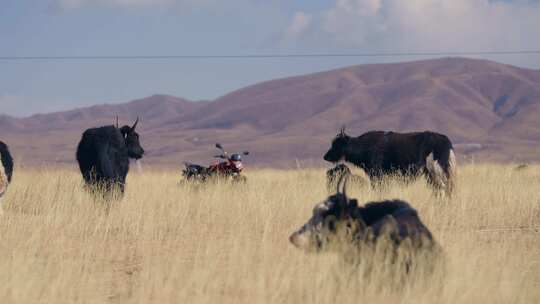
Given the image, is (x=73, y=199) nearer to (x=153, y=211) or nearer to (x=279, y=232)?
(x=153, y=211)

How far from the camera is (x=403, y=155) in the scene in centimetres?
1880

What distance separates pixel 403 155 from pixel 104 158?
6.39 meters

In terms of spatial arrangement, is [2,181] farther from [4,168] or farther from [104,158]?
[104,158]

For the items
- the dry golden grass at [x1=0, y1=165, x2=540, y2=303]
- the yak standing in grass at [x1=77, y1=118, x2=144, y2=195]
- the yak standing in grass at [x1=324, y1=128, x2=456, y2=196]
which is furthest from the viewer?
the yak standing in grass at [x1=324, y1=128, x2=456, y2=196]

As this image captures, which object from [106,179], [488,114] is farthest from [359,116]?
[106,179]

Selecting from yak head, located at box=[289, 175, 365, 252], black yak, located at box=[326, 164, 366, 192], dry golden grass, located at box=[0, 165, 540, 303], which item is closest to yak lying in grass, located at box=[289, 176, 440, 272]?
yak head, located at box=[289, 175, 365, 252]

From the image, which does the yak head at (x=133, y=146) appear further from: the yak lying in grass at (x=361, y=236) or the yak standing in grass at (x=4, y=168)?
the yak lying in grass at (x=361, y=236)

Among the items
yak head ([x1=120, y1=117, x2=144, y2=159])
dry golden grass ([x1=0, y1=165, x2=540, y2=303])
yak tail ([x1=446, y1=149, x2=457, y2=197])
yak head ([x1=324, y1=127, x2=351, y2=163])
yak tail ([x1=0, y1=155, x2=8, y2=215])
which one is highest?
yak head ([x1=324, y1=127, x2=351, y2=163])

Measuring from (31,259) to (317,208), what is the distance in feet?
11.5

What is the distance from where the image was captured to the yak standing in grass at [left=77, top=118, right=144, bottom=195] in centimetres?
1566

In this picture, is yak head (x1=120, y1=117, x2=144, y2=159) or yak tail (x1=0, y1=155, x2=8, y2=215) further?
yak head (x1=120, y1=117, x2=144, y2=159)

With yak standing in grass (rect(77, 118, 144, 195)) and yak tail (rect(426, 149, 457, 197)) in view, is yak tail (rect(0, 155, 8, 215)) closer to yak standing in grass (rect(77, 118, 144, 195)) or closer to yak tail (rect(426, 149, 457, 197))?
yak standing in grass (rect(77, 118, 144, 195))

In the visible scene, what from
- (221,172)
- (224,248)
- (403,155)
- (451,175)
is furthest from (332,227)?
(221,172)

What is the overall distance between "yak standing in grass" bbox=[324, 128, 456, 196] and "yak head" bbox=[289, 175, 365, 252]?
28.5ft
